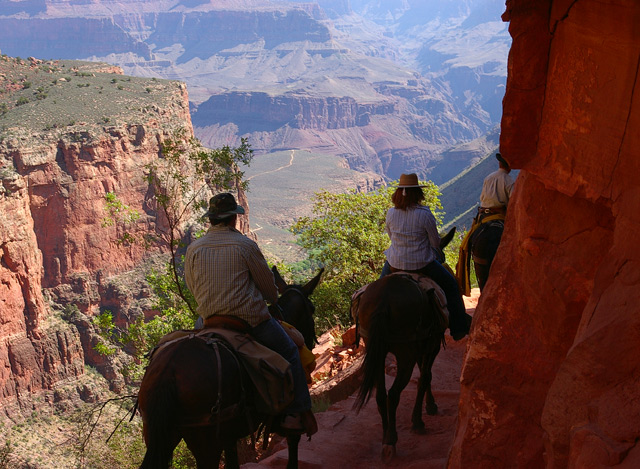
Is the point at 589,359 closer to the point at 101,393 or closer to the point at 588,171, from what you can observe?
the point at 588,171

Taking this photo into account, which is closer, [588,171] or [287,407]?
[588,171]

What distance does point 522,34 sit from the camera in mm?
4184

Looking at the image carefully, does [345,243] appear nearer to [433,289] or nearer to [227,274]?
[433,289]

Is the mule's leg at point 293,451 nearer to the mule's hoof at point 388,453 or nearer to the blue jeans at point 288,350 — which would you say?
the blue jeans at point 288,350

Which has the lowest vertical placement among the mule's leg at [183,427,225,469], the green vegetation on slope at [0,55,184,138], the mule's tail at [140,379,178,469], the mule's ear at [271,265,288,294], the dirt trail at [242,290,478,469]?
the dirt trail at [242,290,478,469]

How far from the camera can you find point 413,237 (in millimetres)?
6926

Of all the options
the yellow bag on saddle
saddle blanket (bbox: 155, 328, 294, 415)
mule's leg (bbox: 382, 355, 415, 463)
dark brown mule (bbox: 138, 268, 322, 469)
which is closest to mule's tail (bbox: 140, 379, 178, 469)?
dark brown mule (bbox: 138, 268, 322, 469)

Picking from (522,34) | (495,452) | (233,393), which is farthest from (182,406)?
(522,34)

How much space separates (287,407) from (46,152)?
161 ft

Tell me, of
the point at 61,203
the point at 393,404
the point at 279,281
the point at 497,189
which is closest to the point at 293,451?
the point at 393,404

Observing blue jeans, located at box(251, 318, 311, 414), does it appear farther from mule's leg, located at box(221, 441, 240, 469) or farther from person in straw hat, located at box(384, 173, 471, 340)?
person in straw hat, located at box(384, 173, 471, 340)

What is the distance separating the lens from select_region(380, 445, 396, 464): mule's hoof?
655 cm

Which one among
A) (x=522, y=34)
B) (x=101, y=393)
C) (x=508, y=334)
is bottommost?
(x=101, y=393)

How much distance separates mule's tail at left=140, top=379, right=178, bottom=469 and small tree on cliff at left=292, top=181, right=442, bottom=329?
33.9 feet
